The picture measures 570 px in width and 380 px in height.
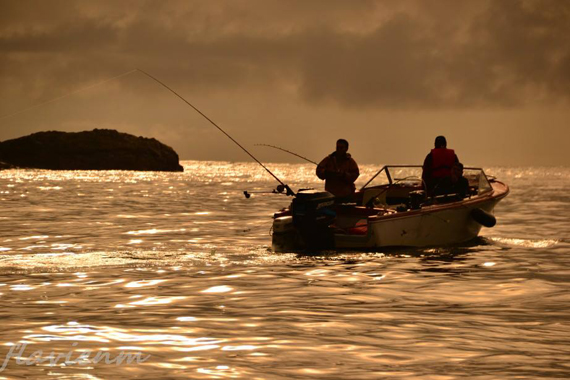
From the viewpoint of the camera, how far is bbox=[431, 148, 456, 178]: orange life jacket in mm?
17312

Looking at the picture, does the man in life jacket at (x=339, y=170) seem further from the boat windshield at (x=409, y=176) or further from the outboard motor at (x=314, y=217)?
the boat windshield at (x=409, y=176)

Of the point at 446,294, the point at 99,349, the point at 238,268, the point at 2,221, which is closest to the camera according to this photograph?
the point at 99,349

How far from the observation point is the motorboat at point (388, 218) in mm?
14906

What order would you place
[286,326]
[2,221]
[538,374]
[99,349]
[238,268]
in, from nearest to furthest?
[538,374]
[99,349]
[286,326]
[238,268]
[2,221]

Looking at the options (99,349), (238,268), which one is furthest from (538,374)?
(238,268)

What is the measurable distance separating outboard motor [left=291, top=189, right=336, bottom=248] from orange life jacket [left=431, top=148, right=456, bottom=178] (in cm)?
318

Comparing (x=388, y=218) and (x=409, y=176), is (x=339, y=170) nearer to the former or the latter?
(x=388, y=218)

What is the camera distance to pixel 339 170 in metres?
16.6

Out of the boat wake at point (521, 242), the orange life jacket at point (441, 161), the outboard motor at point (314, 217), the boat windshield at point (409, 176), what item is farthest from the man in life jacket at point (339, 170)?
the boat wake at point (521, 242)

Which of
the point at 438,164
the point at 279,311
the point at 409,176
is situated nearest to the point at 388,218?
the point at 438,164

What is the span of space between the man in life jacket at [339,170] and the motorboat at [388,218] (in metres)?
0.32

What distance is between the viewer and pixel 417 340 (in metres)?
8.16

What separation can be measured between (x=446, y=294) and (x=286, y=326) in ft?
10.6

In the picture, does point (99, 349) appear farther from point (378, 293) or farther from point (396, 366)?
point (378, 293)
